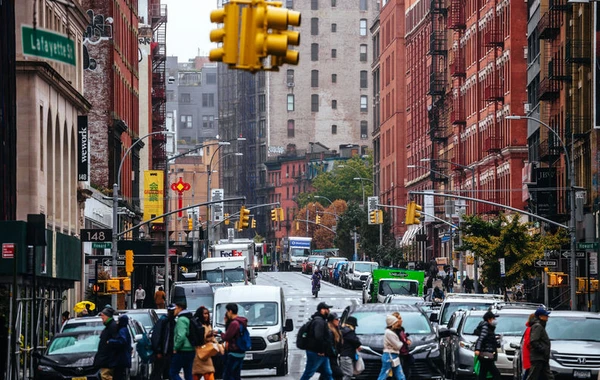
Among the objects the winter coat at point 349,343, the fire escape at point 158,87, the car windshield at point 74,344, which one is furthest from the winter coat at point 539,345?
the fire escape at point 158,87

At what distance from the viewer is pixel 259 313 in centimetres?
3656

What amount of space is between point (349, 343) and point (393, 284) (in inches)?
1506

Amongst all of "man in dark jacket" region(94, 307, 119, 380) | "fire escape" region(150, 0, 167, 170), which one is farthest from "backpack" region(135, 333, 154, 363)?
"fire escape" region(150, 0, 167, 170)

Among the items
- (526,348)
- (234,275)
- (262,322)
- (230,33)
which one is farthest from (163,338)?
(234,275)

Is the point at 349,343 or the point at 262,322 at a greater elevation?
the point at 349,343

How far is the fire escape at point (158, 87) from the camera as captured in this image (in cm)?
10962

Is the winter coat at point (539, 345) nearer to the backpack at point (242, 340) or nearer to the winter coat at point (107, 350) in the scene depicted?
the backpack at point (242, 340)

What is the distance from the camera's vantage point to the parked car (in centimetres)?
2733

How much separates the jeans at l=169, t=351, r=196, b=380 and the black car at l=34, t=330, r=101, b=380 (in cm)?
157

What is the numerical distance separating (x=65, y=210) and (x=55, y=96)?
16.6 ft

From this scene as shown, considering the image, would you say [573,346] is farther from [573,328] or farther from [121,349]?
[121,349]

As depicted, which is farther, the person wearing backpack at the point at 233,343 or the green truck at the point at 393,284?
the green truck at the point at 393,284

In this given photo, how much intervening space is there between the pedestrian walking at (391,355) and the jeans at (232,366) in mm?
2594

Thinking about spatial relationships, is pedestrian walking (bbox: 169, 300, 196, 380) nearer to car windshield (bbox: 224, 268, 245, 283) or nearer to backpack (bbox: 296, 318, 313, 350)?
backpack (bbox: 296, 318, 313, 350)
